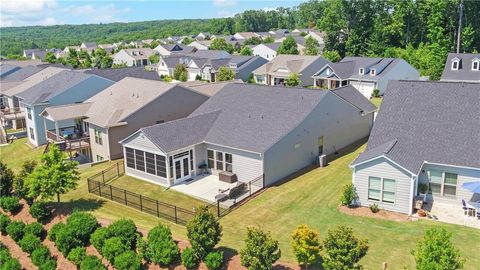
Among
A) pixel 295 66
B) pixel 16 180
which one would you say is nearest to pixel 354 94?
pixel 16 180

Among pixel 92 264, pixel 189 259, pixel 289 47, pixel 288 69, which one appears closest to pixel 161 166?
pixel 92 264

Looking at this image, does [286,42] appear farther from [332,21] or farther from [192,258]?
[192,258]

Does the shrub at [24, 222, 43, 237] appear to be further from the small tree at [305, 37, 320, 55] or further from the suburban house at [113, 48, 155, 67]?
the suburban house at [113, 48, 155, 67]

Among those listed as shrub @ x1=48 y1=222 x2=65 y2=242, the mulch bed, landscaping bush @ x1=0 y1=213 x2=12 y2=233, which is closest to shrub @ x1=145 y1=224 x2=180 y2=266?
shrub @ x1=48 y1=222 x2=65 y2=242

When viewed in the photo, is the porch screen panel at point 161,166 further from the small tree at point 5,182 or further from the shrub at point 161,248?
the small tree at point 5,182

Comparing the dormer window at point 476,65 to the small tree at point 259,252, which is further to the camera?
the dormer window at point 476,65

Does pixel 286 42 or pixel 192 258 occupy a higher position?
pixel 286 42

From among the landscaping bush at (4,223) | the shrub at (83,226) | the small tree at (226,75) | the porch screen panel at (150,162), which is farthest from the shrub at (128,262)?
the small tree at (226,75)
